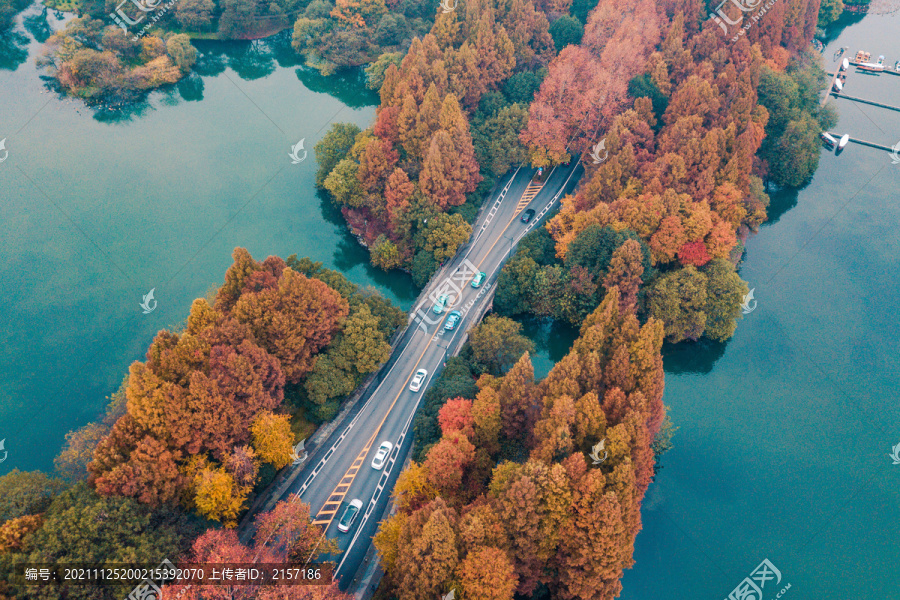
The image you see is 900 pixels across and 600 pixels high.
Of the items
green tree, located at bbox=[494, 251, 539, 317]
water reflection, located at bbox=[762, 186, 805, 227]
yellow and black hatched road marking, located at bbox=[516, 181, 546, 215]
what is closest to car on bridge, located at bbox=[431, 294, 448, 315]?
green tree, located at bbox=[494, 251, 539, 317]

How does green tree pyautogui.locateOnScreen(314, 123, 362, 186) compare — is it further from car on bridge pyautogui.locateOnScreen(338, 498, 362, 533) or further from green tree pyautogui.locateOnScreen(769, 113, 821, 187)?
green tree pyautogui.locateOnScreen(769, 113, 821, 187)

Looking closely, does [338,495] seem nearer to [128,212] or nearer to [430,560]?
[430,560]

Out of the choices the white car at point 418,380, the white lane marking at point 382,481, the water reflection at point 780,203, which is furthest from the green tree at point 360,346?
the water reflection at point 780,203

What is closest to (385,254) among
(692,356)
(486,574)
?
(692,356)

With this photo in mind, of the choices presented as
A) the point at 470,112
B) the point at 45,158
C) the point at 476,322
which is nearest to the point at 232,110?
the point at 45,158

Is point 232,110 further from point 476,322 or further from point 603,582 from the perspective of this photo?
point 603,582
